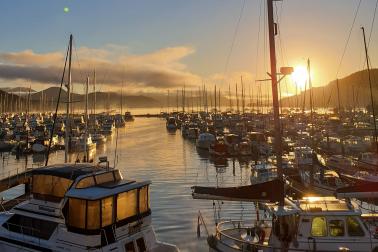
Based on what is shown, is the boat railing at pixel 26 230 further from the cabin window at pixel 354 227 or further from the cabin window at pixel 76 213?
the cabin window at pixel 354 227

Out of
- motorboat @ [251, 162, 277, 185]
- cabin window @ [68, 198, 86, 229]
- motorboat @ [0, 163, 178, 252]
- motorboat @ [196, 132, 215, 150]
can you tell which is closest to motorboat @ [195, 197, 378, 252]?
motorboat @ [0, 163, 178, 252]

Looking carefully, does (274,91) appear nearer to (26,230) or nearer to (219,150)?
(26,230)

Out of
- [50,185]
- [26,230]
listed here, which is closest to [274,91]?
→ [50,185]

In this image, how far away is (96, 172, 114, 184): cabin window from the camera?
16797 millimetres

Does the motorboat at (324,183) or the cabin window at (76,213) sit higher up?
the cabin window at (76,213)

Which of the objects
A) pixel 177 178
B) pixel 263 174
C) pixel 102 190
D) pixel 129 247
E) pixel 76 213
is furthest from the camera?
pixel 177 178

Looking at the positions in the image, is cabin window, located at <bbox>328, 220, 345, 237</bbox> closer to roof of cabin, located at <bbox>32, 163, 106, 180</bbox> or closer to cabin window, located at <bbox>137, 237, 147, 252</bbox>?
cabin window, located at <bbox>137, 237, 147, 252</bbox>

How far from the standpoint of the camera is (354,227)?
16.0 meters

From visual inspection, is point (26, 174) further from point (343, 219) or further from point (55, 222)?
point (343, 219)

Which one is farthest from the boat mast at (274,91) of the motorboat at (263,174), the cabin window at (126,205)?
the motorboat at (263,174)

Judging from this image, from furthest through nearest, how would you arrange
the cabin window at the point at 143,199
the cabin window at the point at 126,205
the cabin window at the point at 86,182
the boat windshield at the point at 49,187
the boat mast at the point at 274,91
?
the cabin window at the point at 143,199
the boat mast at the point at 274,91
the boat windshield at the point at 49,187
the cabin window at the point at 126,205
the cabin window at the point at 86,182

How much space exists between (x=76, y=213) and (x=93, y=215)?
0.71 meters

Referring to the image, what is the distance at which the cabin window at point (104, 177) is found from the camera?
16.8 m

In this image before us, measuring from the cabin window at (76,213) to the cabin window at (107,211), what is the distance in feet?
2.36
